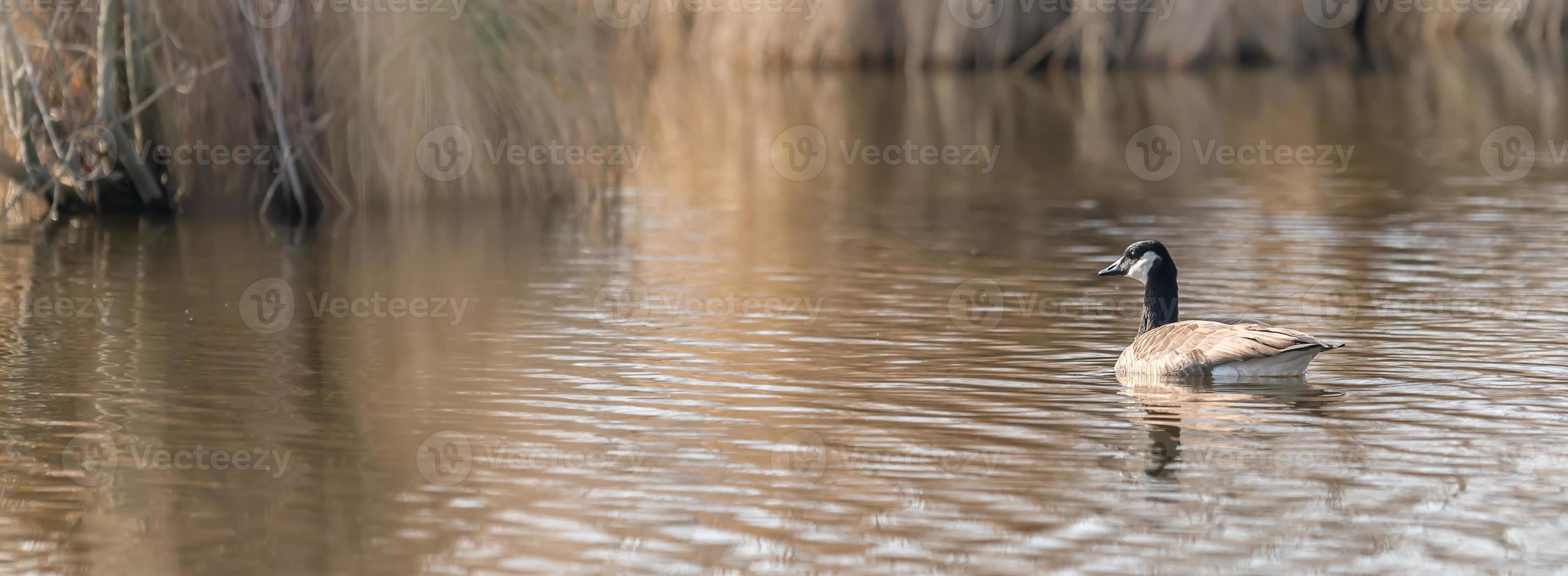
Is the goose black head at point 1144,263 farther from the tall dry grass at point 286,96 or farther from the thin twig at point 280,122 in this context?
the thin twig at point 280,122

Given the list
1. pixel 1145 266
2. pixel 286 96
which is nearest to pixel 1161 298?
pixel 1145 266

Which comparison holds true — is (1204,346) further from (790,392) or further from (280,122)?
(280,122)

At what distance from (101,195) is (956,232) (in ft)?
24.3

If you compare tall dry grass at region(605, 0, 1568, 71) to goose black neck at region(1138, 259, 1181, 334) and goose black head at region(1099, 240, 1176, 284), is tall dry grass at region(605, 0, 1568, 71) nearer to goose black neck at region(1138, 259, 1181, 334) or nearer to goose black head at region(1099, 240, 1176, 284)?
goose black head at region(1099, 240, 1176, 284)

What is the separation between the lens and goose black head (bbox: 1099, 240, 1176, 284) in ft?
37.0

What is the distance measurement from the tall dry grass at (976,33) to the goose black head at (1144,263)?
25.0m

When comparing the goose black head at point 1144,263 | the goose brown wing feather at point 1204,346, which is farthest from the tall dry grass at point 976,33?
the goose brown wing feather at point 1204,346

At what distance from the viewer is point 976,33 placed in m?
38.7

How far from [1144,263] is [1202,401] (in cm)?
145

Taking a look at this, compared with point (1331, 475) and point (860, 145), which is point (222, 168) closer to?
point (860, 145)

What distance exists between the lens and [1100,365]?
11156mm

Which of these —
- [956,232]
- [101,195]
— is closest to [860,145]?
[956,232]

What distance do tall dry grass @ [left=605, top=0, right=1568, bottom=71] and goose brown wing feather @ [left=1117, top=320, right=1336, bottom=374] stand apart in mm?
25818

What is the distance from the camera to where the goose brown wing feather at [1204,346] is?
10047 mm
